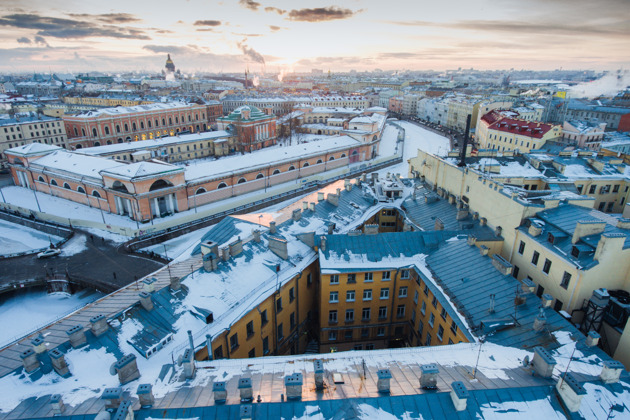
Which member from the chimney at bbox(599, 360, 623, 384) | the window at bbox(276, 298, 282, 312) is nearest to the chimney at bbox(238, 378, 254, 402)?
the window at bbox(276, 298, 282, 312)

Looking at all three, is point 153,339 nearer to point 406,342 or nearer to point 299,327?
point 299,327

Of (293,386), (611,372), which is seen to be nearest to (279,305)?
(293,386)

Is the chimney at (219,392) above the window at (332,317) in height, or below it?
above

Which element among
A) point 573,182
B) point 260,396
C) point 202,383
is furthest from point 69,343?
point 573,182

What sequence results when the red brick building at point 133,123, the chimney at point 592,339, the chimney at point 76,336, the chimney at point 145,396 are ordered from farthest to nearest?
the red brick building at point 133,123, the chimney at point 592,339, the chimney at point 76,336, the chimney at point 145,396

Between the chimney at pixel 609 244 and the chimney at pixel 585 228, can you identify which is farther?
the chimney at pixel 585 228

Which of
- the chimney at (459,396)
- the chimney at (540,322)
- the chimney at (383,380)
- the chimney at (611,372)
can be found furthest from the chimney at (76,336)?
the chimney at (611,372)

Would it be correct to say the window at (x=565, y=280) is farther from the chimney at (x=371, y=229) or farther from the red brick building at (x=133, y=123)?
the red brick building at (x=133, y=123)

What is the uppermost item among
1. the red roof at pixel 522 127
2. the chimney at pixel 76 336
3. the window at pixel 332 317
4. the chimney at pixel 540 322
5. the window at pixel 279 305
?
the red roof at pixel 522 127
